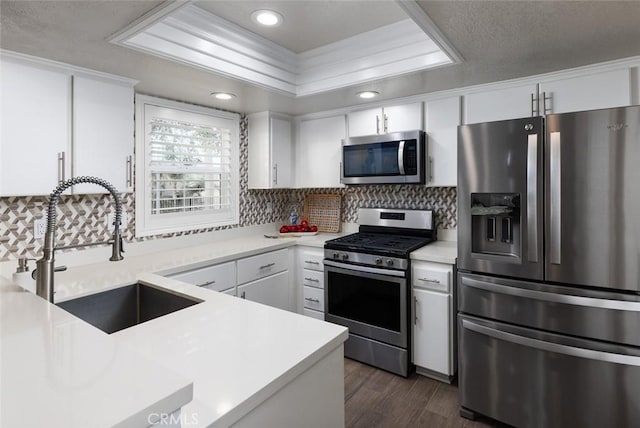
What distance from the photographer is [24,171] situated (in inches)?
72.4

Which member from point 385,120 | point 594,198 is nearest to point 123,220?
point 385,120

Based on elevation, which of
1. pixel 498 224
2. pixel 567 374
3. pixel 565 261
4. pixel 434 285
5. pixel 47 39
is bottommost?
pixel 567 374

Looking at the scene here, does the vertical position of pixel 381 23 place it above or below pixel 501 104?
above

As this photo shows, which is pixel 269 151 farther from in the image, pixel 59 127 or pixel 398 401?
pixel 398 401

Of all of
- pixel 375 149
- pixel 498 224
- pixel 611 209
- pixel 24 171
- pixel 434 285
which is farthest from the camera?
pixel 375 149

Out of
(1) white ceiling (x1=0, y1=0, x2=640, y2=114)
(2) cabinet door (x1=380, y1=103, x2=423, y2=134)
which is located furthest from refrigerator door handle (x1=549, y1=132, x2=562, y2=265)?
(2) cabinet door (x1=380, y1=103, x2=423, y2=134)

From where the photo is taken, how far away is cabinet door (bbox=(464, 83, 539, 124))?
2.28 m

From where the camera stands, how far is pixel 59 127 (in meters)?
1.95

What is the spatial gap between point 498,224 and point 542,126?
0.55 metres

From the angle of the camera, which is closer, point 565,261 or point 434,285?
point 565,261

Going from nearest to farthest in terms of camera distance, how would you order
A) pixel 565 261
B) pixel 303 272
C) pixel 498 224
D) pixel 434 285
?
pixel 565 261, pixel 498 224, pixel 434 285, pixel 303 272

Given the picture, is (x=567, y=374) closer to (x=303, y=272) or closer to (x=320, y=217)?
(x=303, y=272)

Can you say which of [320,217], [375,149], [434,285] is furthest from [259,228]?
[434,285]

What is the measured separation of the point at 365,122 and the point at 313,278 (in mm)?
1396
